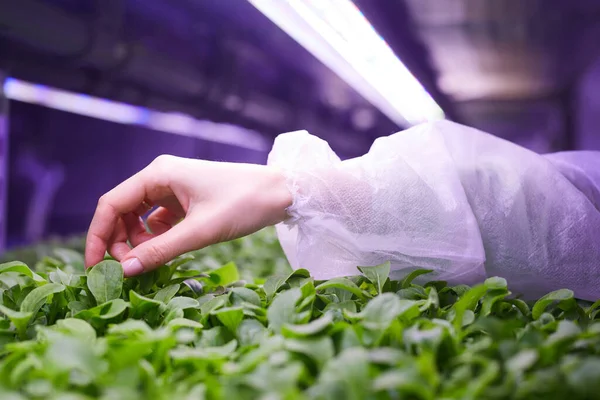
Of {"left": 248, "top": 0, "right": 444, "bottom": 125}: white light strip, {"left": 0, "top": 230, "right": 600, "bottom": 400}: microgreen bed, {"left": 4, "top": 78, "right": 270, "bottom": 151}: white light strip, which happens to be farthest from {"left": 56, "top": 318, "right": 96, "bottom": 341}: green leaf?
{"left": 4, "top": 78, "right": 270, "bottom": 151}: white light strip

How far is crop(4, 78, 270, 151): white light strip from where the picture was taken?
3872 millimetres

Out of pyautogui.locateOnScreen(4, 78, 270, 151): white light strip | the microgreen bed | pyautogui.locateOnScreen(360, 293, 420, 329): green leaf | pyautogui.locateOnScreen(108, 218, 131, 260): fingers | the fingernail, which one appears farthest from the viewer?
pyautogui.locateOnScreen(4, 78, 270, 151): white light strip

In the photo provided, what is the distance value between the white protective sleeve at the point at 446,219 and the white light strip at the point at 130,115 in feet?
8.25

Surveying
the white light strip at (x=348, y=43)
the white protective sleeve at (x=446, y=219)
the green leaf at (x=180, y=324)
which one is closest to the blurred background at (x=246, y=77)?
the white light strip at (x=348, y=43)

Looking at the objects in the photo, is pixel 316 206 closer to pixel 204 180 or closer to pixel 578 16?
pixel 204 180

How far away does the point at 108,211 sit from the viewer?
84 centimetres

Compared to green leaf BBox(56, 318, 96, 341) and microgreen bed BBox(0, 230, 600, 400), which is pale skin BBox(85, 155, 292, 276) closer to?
microgreen bed BBox(0, 230, 600, 400)

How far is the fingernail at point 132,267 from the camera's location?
0.75m

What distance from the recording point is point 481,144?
912mm

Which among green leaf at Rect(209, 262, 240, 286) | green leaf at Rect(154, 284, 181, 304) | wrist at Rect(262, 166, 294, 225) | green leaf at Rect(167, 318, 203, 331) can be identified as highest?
wrist at Rect(262, 166, 294, 225)

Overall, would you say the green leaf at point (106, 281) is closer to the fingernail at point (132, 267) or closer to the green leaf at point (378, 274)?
the fingernail at point (132, 267)

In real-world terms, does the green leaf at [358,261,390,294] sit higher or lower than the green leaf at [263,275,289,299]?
higher

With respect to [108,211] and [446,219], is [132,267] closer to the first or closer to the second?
[108,211]

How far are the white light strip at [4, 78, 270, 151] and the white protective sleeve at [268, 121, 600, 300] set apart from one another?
2515 millimetres
